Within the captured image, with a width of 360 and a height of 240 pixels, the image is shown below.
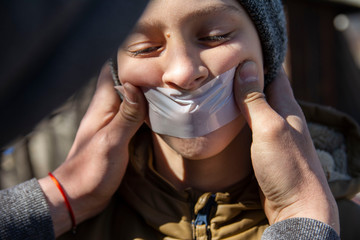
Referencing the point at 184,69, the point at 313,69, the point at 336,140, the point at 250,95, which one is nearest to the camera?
the point at 184,69

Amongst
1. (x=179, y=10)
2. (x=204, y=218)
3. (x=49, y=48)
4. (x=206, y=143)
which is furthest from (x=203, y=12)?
(x=49, y=48)

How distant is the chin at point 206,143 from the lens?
1541mm

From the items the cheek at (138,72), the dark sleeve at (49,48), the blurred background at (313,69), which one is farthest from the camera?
the blurred background at (313,69)

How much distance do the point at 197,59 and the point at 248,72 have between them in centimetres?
20

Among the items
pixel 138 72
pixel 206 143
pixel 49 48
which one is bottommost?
pixel 206 143

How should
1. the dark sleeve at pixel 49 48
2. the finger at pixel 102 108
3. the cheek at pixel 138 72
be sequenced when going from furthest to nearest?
1. the finger at pixel 102 108
2. the cheek at pixel 138 72
3. the dark sleeve at pixel 49 48

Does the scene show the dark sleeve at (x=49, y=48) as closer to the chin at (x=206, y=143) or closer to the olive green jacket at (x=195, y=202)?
the chin at (x=206, y=143)

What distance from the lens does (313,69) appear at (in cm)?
572

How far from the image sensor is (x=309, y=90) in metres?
5.74

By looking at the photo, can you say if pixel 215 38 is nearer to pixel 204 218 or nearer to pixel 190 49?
pixel 190 49

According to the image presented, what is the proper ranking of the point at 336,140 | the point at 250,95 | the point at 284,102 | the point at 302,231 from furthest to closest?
the point at 336,140 < the point at 284,102 < the point at 250,95 < the point at 302,231

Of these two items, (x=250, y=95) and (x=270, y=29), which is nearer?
(x=250, y=95)

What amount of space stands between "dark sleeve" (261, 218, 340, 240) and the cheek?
0.64 metres

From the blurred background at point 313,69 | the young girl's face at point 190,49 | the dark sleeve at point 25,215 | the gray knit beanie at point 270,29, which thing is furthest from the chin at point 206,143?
the blurred background at point 313,69
